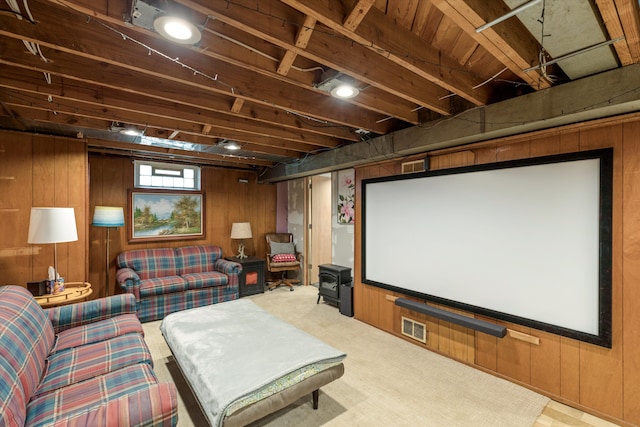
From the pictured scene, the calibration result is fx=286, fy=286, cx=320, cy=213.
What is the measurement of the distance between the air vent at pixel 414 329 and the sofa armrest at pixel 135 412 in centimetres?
260

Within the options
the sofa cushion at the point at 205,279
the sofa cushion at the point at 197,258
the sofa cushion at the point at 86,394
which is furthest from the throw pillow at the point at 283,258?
the sofa cushion at the point at 86,394

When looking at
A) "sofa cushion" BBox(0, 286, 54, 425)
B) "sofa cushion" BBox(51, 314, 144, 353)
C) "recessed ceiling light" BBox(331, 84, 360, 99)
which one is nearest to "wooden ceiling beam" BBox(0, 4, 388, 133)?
"recessed ceiling light" BBox(331, 84, 360, 99)

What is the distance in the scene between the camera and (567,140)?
7.38ft

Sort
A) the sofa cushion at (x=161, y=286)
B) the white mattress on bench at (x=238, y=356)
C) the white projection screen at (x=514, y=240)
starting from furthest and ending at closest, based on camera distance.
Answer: the sofa cushion at (x=161, y=286), the white projection screen at (x=514, y=240), the white mattress on bench at (x=238, y=356)

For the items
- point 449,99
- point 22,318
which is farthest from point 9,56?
point 449,99

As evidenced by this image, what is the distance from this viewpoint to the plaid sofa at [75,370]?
1.34m

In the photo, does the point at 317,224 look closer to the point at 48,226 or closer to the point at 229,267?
the point at 229,267

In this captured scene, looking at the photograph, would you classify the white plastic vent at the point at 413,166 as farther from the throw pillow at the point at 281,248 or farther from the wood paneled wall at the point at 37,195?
the wood paneled wall at the point at 37,195

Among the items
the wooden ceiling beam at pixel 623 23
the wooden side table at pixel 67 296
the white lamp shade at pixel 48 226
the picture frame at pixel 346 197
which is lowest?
the wooden side table at pixel 67 296

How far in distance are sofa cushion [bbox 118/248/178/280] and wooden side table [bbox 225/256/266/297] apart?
1.03m

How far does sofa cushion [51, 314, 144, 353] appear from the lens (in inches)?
87.1

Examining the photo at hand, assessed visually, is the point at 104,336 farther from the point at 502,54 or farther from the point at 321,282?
the point at 502,54

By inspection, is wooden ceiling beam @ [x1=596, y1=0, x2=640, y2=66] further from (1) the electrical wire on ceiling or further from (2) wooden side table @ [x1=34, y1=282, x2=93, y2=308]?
(2) wooden side table @ [x1=34, y1=282, x2=93, y2=308]

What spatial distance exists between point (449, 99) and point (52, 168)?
4345 mm
